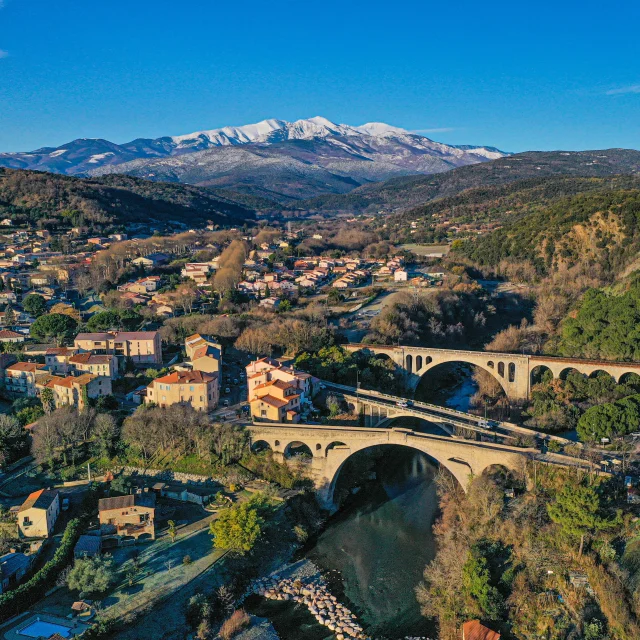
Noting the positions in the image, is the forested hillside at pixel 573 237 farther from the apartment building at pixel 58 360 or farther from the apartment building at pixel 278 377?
the apartment building at pixel 58 360

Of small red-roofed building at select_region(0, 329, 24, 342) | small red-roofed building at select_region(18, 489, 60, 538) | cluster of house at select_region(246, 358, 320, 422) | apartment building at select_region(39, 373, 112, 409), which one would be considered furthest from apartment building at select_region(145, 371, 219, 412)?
small red-roofed building at select_region(0, 329, 24, 342)

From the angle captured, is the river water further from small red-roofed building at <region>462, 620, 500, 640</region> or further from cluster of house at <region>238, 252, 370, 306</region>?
cluster of house at <region>238, 252, 370, 306</region>

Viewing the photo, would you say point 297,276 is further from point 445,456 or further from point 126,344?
point 445,456

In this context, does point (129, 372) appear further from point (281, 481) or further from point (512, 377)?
point (512, 377)

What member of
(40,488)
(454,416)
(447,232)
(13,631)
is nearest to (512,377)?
(454,416)

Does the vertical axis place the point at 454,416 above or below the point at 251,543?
above

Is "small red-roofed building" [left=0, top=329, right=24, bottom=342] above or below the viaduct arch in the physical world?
above

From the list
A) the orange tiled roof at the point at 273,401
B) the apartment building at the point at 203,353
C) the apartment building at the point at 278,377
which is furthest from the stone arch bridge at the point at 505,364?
the orange tiled roof at the point at 273,401
